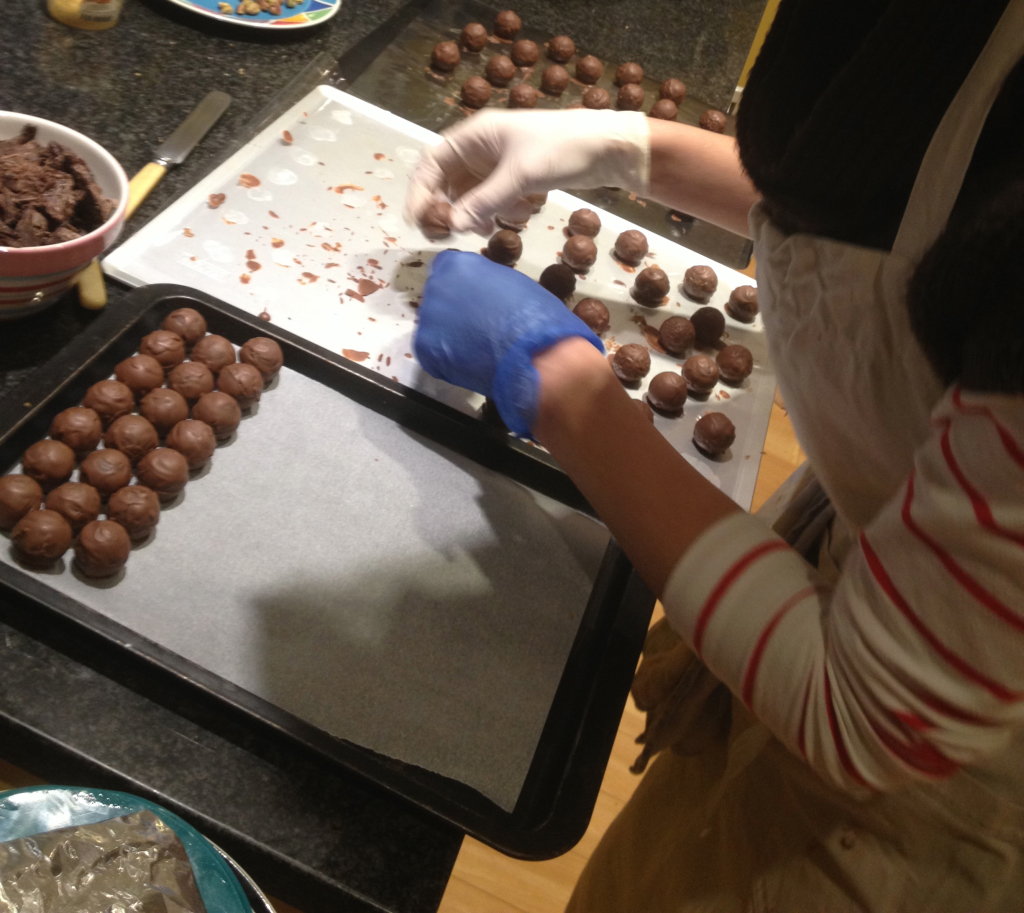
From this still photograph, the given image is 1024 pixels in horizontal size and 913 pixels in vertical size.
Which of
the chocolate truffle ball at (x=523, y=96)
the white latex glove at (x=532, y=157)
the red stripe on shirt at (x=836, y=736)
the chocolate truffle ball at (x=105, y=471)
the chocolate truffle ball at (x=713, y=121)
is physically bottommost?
the chocolate truffle ball at (x=105, y=471)

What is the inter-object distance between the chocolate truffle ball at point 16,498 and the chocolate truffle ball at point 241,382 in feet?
0.93

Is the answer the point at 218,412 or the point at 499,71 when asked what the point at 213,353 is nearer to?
the point at 218,412

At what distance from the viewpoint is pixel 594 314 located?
1540 millimetres

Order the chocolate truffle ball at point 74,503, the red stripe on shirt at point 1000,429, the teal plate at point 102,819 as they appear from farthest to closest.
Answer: the chocolate truffle ball at point 74,503 < the teal plate at point 102,819 < the red stripe on shirt at point 1000,429

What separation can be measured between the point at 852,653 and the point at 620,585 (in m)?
0.58

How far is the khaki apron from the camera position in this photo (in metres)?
0.59

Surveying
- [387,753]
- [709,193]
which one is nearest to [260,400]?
[387,753]

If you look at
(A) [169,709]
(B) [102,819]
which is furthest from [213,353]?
(B) [102,819]

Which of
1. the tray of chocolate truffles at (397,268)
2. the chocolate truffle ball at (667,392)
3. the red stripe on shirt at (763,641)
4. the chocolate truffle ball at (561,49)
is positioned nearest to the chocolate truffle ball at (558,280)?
the tray of chocolate truffles at (397,268)

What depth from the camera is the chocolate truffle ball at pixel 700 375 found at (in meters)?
1.52

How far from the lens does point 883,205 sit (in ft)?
2.03

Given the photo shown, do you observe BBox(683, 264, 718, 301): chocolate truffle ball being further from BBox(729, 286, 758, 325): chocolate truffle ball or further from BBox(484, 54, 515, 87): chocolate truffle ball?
BBox(484, 54, 515, 87): chocolate truffle ball

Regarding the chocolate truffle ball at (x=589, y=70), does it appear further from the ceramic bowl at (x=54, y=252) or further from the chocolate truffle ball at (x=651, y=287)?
the ceramic bowl at (x=54, y=252)

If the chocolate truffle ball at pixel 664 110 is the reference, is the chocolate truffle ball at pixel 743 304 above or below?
below
